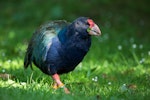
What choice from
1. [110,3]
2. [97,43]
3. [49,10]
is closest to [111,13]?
[110,3]

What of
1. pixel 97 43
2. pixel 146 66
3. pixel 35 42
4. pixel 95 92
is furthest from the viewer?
pixel 97 43

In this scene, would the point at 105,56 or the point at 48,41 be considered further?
the point at 105,56

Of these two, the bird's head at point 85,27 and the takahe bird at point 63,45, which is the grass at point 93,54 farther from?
the bird's head at point 85,27

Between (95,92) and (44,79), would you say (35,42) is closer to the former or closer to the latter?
(44,79)

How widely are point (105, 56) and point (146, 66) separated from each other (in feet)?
4.43

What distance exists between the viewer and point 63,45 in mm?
6387

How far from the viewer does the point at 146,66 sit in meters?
8.47

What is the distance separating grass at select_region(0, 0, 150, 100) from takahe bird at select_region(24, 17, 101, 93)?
0.88 ft

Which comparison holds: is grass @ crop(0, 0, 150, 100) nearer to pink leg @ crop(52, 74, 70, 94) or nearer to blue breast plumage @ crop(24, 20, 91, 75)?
pink leg @ crop(52, 74, 70, 94)

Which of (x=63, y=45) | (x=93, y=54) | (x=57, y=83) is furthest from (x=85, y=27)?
(x=93, y=54)

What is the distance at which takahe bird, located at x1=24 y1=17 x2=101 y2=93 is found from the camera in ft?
20.7

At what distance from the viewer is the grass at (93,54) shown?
20.0 feet

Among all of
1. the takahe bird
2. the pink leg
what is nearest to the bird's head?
the takahe bird

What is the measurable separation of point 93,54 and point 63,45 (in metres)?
3.45
